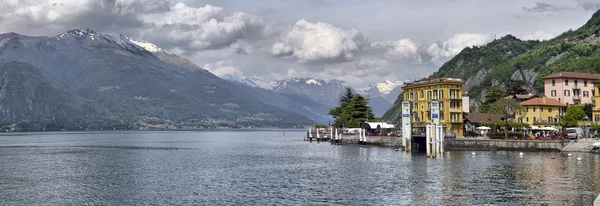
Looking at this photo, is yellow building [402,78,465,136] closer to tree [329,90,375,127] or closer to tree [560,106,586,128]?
tree [560,106,586,128]

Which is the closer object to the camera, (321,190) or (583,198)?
(583,198)

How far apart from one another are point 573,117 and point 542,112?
35.4 feet

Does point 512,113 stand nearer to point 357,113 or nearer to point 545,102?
point 545,102

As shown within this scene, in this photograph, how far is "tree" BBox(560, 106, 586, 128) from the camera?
125 meters

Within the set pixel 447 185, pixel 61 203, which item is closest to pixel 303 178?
pixel 447 185

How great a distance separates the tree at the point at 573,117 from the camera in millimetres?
124750

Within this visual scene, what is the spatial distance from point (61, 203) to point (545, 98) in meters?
116

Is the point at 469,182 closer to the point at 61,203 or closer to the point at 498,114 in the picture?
the point at 61,203

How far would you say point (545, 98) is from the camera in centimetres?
13750

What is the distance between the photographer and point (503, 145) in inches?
4646

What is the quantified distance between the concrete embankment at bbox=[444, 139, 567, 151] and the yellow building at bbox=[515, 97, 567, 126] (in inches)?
849

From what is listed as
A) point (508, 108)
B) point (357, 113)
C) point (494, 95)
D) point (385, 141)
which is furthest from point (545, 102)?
point (357, 113)

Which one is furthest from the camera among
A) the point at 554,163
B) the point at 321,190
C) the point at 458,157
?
the point at 458,157

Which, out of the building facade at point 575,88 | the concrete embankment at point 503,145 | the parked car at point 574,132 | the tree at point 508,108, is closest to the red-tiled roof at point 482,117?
the tree at point 508,108
